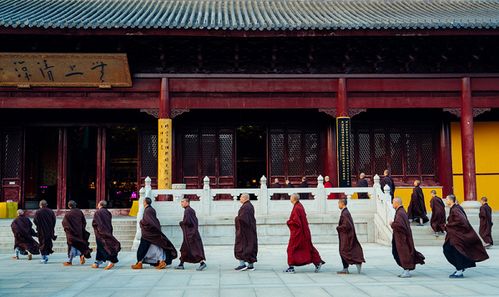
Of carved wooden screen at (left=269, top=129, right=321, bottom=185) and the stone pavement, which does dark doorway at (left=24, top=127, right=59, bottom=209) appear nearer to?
the stone pavement

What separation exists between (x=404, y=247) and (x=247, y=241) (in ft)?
8.83

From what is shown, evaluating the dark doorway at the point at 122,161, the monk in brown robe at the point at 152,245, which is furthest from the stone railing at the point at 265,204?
the dark doorway at the point at 122,161

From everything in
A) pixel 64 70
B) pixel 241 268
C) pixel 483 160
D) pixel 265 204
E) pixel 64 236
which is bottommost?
pixel 241 268

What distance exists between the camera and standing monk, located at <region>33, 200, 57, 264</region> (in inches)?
402

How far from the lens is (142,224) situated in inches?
356

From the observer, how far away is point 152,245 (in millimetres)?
9188

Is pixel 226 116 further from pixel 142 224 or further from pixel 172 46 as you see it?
pixel 142 224

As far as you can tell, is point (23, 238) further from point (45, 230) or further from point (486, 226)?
point (486, 226)

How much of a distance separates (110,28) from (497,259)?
1045cm

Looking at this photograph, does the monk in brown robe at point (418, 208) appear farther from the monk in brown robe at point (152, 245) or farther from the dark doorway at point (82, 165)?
the dark doorway at point (82, 165)

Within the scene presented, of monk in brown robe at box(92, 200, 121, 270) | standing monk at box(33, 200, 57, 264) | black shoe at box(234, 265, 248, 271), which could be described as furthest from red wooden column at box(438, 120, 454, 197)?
standing monk at box(33, 200, 57, 264)

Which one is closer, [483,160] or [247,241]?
[247,241]

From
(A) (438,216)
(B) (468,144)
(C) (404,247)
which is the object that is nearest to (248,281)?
(C) (404,247)

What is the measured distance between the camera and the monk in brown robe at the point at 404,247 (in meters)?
7.77
